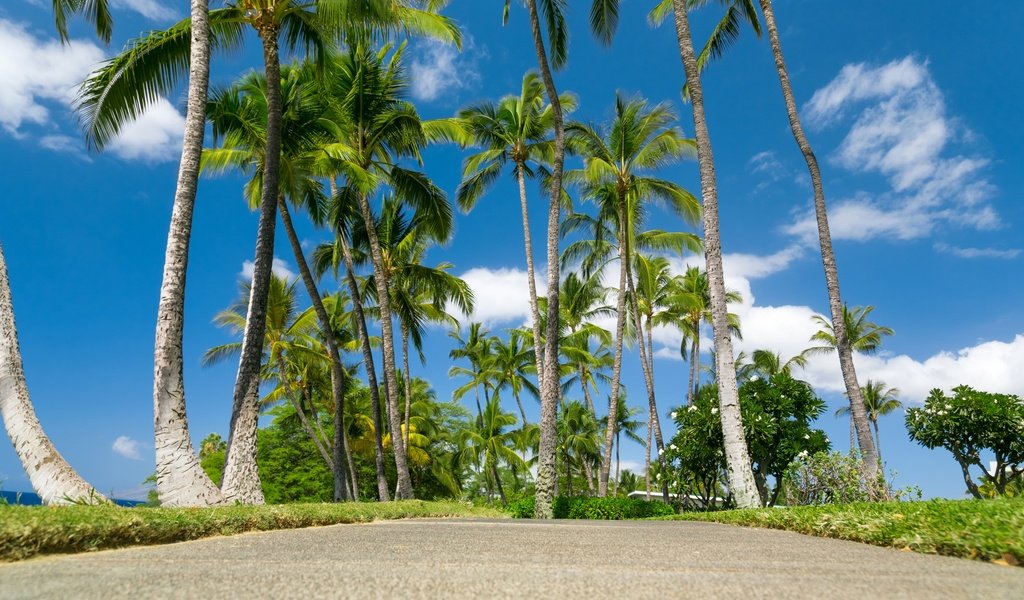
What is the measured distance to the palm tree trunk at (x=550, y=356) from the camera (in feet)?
40.5

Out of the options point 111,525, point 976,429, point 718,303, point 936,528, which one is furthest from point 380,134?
→ point 976,429

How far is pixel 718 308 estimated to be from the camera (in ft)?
33.5

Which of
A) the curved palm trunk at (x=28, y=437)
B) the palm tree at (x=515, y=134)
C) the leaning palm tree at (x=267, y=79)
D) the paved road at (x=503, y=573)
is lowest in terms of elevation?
the paved road at (x=503, y=573)

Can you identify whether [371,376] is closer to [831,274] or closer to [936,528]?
[831,274]

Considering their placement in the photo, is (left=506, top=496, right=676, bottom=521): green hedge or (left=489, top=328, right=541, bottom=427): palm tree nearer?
(left=506, top=496, right=676, bottom=521): green hedge

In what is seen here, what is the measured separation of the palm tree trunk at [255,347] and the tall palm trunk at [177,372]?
2.52 feet

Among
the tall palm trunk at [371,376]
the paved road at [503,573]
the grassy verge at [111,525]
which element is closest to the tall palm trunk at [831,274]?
the paved road at [503,573]

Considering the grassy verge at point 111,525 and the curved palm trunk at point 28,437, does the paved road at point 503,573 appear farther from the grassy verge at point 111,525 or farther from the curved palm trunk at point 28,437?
the curved palm trunk at point 28,437

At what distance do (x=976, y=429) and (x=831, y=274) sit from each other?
8246mm

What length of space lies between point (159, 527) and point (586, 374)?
29.7 meters

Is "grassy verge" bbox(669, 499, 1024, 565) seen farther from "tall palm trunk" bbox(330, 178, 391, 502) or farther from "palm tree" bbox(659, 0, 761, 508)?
"tall palm trunk" bbox(330, 178, 391, 502)

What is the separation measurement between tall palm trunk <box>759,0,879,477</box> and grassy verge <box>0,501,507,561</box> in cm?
952

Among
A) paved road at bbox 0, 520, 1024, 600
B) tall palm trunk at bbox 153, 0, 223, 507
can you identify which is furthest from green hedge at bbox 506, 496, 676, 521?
paved road at bbox 0, 520, 1024, 600

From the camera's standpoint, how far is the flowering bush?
15523 mm
